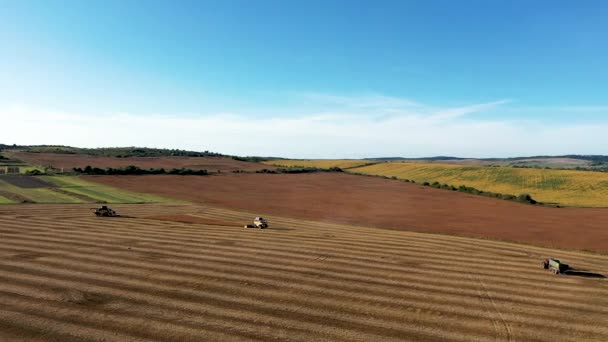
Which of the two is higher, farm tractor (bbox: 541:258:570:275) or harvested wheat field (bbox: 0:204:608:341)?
farm tractor (bbox: 541:258:570:275)

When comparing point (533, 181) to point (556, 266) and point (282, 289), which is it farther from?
point (282, 289)

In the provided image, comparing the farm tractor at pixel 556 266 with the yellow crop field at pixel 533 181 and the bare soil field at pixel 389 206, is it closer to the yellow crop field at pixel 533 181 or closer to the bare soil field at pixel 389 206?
the bare soil field at pixel 389 206

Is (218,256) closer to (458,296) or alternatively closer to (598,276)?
(458,296)

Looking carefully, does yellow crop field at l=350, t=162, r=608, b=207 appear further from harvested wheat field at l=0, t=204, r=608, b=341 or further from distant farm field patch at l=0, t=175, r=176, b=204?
distant farm field patch at l=0, t=175, r=176, b=204

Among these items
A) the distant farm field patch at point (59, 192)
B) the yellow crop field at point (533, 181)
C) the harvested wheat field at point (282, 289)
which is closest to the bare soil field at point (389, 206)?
the distant farm field patch at point (59, 192)

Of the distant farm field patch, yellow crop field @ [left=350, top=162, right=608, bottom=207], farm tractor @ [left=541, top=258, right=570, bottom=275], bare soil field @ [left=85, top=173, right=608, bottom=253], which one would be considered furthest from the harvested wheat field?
yellow crop field @ [left=350, top=162, right=608, bottom=207]

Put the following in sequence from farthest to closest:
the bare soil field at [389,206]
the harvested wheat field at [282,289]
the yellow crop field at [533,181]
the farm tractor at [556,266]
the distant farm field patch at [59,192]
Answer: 1. the yellow crop field at [533,181]
2. the distant farm field patch at [59,192]
3. the bare soil field at [389,206]
4. the farm tractor at [556,266]
5. the harvested wheat field at [282,289]
